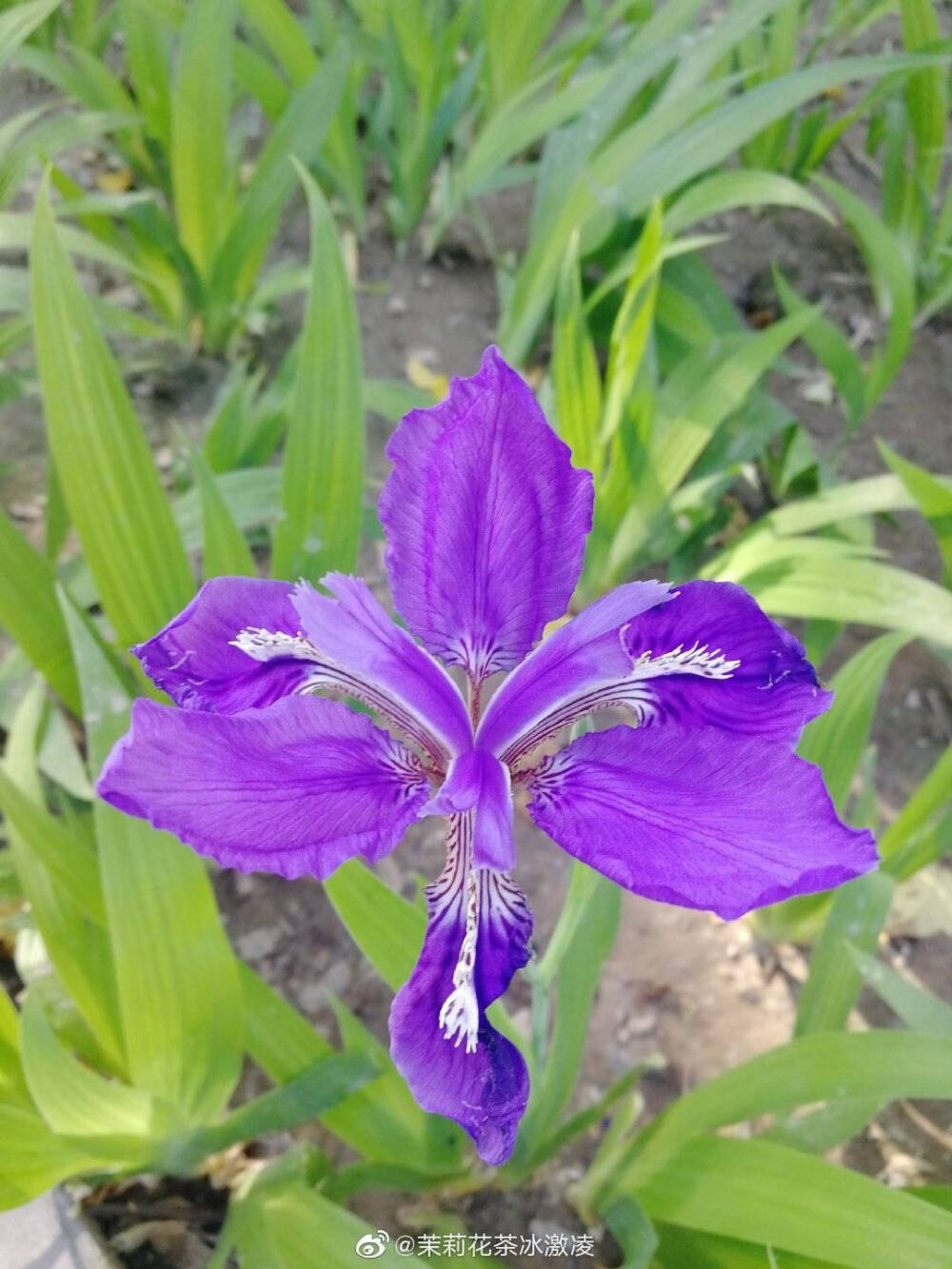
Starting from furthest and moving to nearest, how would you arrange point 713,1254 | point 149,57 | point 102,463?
point 149,57
point 102,463
point 713,1254

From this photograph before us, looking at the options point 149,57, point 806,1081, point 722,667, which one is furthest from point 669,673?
point 149,57

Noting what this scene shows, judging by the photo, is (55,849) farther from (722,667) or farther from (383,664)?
(722,667)

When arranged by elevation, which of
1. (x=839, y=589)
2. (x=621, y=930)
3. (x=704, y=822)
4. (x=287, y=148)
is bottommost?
(x=621, y=930)

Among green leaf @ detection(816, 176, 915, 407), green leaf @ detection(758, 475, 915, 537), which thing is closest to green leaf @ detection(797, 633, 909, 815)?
green leaf @ detection(758, 475, 915, 537)

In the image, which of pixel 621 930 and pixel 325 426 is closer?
pixel 325 426

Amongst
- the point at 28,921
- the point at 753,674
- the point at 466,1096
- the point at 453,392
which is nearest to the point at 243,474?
the point at 28,921

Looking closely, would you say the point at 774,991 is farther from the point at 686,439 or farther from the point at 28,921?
the point at 28,921

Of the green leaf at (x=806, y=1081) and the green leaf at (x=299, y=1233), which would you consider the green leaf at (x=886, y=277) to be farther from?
the green leaf at (x=299, y=1233)
